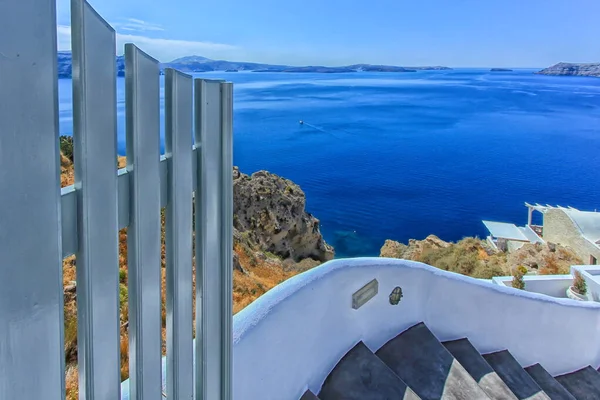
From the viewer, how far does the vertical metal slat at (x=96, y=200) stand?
0.87m

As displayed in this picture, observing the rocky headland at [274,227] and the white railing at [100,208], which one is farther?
the rocky headland at [274,227]

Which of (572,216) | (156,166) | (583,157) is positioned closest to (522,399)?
(156,166)

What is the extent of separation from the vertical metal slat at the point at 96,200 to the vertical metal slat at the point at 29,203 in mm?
68

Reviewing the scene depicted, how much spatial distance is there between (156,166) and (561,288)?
4737 millimetres

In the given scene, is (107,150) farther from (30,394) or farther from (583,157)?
(583,157)

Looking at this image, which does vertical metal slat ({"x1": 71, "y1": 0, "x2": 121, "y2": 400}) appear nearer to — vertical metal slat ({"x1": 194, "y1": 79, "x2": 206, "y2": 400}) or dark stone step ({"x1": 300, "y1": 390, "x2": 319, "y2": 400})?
vertical metal slat ({"x1": 194, "y1": 79, "x2": 206, "y2": 400})

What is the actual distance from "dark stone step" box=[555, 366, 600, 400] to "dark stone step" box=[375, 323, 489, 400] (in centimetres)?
131

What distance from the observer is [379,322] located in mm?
3086

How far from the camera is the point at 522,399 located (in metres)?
3.06

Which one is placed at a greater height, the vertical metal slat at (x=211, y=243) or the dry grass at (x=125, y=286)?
the vertical metal slat at (x=211, y=243)

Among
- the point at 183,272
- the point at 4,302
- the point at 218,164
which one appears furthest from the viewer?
the point at 218,164

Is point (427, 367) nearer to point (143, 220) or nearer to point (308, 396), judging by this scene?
point (308, 396)

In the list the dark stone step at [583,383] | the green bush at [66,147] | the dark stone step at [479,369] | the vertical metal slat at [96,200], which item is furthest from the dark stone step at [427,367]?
the green bush at [66,147]

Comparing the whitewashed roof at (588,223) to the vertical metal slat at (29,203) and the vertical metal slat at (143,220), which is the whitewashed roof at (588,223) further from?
the vertical metal slat at (29,203)
